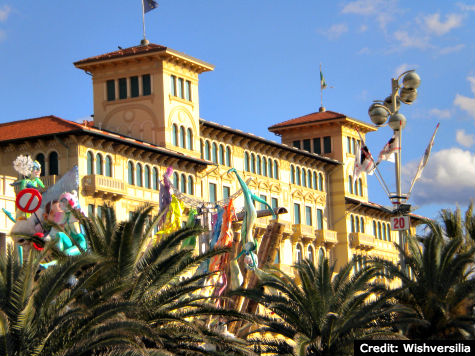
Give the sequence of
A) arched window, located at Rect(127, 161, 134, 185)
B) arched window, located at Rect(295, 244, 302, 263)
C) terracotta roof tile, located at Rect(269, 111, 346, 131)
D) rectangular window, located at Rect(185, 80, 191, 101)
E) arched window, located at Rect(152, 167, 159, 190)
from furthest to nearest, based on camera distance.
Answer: terracotta roof tile, located at Rect(269, 111, 346, 131)
arched window, located at Rect(295, 244, 302, 263)
rectangular window, located at Rect(185, 80, 191, 101)
arched window, located at Rect(152, 167, 159, 190)
arched window, located at Rect(127, 161, 134, 185)

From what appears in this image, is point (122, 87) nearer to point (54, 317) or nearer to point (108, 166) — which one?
point (108, 166)

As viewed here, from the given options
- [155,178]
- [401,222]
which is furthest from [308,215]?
[401,222]

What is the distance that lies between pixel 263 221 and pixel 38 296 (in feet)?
160

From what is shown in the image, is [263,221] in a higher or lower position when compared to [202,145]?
lower

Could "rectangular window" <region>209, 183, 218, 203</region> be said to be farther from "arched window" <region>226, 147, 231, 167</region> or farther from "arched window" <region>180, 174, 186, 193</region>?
"arched window" <region>180, 174, 186, 193</region>

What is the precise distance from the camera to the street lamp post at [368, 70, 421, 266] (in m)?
31.3

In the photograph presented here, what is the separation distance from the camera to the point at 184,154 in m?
67.6

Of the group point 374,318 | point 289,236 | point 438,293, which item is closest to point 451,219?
point 438,293

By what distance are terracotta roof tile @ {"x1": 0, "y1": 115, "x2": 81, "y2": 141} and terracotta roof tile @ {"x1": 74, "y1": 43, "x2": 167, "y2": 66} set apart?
6861mm

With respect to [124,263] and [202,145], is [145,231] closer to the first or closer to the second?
[124,263]

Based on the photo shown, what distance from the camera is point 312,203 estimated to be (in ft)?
272

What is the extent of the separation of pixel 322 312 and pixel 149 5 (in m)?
37.6

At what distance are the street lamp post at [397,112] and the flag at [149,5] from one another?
35.9 m

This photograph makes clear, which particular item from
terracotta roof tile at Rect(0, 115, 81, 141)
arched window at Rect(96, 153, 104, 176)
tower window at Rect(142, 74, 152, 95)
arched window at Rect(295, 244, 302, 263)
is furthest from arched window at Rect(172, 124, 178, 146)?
arched window at Rect(295, 244, 302, 263)
